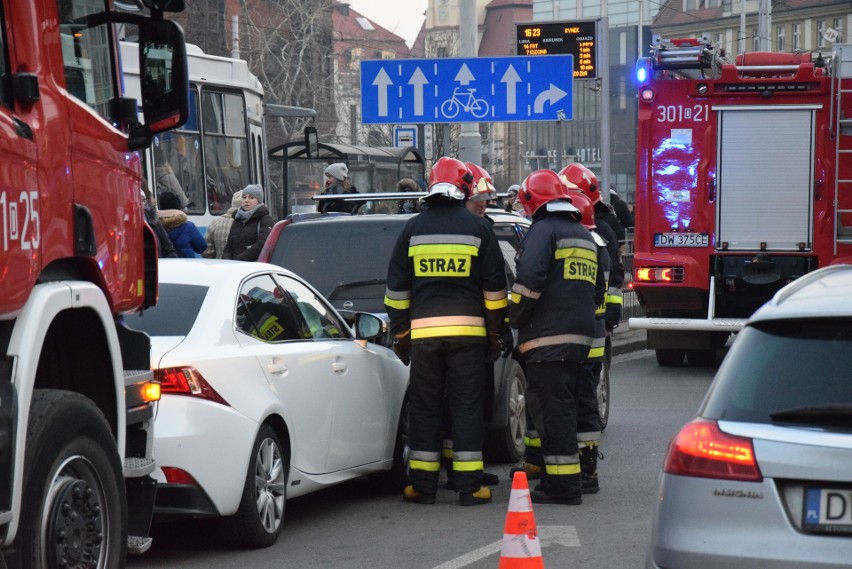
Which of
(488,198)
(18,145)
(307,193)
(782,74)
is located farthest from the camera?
(307,193)

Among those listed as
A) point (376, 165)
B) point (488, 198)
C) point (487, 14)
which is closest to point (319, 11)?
point (376, 165)

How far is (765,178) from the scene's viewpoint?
14469 mm

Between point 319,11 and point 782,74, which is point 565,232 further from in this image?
point 319,11

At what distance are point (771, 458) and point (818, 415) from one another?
0.18 meters

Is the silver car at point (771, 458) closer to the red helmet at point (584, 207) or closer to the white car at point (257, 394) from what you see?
the white car at point (257, 394)

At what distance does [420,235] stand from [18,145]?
4.12 metres

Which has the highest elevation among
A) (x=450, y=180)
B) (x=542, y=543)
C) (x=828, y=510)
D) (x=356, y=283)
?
(x=450, y=180)

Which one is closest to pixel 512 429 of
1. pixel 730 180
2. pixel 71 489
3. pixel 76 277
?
pixel 76 277

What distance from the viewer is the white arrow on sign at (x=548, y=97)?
59.3 feet

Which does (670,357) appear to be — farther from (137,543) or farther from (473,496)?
(137,543)

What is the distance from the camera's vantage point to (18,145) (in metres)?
4.32

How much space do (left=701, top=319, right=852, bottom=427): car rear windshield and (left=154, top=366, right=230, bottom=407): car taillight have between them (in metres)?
2.82

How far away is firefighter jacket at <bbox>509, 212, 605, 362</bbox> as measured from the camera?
8172mm

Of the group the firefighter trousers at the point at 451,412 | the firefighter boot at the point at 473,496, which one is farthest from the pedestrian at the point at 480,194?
the firefighter boot at the point at 473,496
